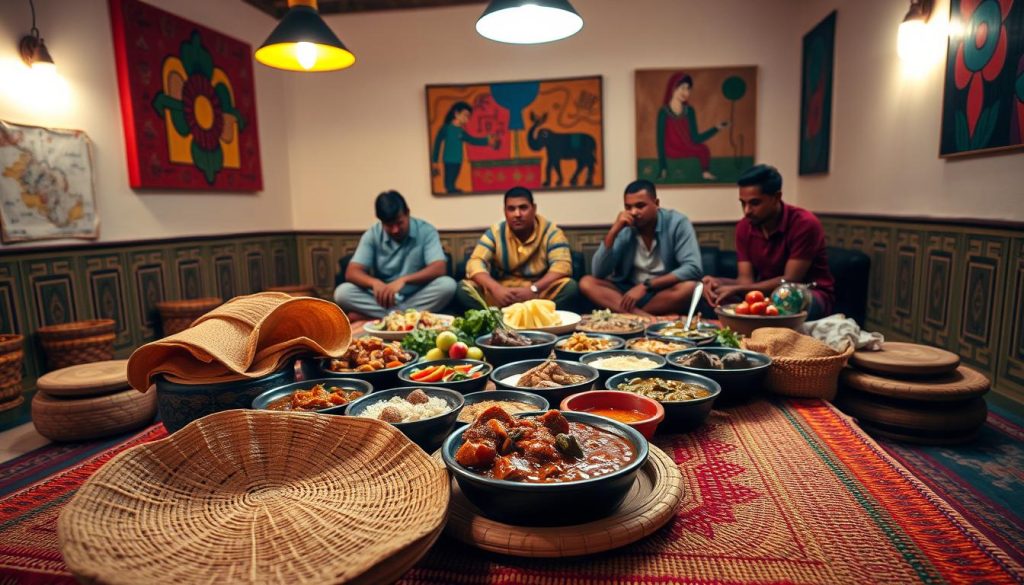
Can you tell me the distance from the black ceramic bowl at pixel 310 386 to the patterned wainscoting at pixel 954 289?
3.27m

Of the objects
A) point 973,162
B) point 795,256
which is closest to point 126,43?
point 795,256

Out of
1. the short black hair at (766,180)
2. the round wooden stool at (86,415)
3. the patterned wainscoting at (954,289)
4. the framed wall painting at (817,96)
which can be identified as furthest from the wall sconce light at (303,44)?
the framed wall painting at (817,96)

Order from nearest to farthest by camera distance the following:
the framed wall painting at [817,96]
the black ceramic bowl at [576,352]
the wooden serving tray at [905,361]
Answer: the black ceramic bowl at [576,352]
the wooden serving tray at [905,361]
the framed wall painting at [817,96]

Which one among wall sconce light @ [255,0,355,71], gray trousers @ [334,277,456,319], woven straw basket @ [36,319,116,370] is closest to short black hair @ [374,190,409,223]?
gray trousers @ [334,277,456,319]

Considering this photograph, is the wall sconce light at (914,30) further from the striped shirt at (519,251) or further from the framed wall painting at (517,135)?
the framed wall painting at (517,135)

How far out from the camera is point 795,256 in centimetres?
346

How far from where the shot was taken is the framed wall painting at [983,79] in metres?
2.78

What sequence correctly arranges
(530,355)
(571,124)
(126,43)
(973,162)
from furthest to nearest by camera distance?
(571,124) → (126,43) → (973,162) → (530,355)

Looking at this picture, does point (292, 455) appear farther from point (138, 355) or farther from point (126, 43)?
point (126, 43)

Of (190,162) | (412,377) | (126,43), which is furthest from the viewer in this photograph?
(190,162)

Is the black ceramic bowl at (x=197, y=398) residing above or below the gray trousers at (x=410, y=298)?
above

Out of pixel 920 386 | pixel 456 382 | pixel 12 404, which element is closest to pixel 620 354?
pixel 456 382

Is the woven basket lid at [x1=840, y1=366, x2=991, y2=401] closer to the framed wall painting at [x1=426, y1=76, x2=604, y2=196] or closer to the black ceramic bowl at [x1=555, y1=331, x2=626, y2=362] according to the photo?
the black ceramic bowl at [x1=555, y1=331, x2=626, y2=362]

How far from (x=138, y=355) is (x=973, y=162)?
162 inches
